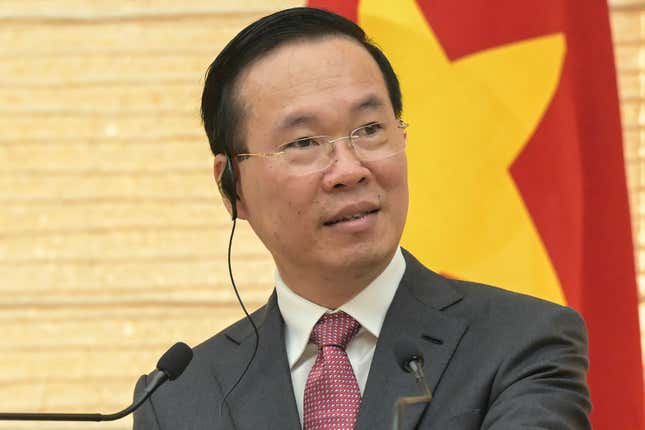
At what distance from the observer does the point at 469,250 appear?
105 inches

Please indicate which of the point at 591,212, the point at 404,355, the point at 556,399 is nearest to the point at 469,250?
the point at 591,212

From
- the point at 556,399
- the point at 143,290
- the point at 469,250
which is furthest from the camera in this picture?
the point at 143,290

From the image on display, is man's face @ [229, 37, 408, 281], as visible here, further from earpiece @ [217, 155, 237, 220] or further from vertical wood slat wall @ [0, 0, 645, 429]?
vertical wood slat wall @ [0, 0, 645, 429]

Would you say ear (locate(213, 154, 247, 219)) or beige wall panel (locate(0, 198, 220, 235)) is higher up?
ear (locate(213, 154, 247, 219))

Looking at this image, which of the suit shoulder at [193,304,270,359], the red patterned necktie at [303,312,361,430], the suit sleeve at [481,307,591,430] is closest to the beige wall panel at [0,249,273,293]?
the suit shoulder at [193,304,270,359]

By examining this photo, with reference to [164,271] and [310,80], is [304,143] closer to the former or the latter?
[310,80]

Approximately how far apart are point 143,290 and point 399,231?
1.43 m

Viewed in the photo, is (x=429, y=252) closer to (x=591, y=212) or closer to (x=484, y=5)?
(x=591, y=212)

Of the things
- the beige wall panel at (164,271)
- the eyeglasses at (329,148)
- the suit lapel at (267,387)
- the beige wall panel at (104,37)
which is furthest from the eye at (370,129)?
the beige wall panel at (104,37)

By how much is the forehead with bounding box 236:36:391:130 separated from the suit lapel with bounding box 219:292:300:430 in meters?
0.39

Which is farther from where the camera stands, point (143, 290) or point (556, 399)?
point (143, 290)

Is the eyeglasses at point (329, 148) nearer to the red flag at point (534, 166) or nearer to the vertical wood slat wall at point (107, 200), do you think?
the red flag at point (534, 166)

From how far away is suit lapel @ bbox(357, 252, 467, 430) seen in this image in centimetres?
183

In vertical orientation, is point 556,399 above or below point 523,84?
below
